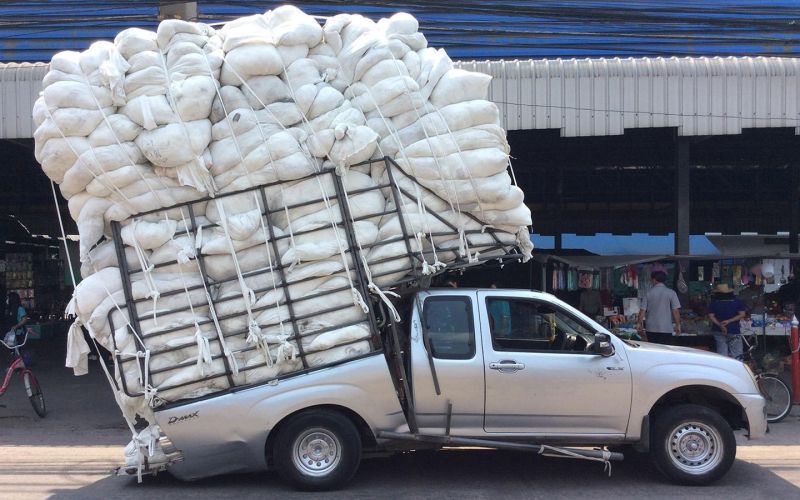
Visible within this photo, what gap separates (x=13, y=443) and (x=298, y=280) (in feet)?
16.2

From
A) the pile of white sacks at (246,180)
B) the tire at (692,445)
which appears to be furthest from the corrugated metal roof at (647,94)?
the tire at (692,445)

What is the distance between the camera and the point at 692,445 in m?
6.66

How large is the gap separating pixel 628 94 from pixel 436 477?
22.4ft

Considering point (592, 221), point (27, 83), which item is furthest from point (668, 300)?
point (592, 221)

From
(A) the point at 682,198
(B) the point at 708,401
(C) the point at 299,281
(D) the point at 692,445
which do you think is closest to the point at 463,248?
(C) the point at 299,281

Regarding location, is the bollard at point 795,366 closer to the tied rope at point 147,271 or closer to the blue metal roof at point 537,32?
the tied rope at point 147,271

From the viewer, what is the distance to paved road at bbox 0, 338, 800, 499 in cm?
650

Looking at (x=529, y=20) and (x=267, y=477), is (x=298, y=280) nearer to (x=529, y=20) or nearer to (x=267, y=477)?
(x=267, y=477)

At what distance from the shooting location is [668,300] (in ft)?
35.2

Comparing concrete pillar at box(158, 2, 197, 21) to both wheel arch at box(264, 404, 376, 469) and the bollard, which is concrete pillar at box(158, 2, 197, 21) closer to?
wheel arch at box(264, 404, 376, 469)

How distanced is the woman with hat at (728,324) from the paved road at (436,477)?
6.11 feet

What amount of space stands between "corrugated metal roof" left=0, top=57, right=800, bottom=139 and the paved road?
4733mm

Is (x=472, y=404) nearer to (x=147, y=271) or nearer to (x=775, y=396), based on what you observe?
(x=147, y=271)

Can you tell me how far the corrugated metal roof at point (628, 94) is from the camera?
1117cm
